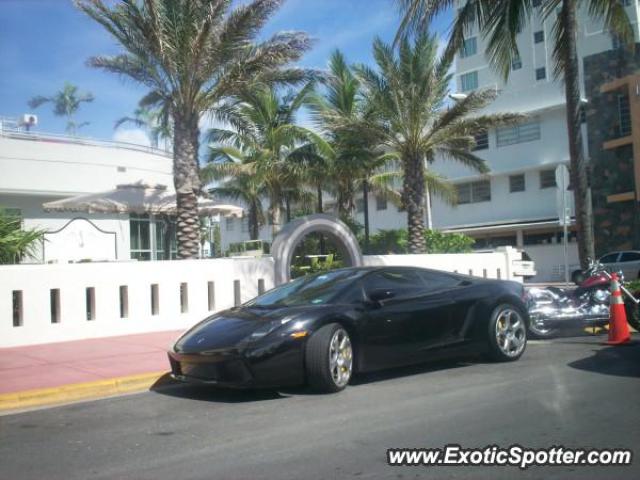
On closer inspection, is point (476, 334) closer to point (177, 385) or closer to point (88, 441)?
point (177, 385)

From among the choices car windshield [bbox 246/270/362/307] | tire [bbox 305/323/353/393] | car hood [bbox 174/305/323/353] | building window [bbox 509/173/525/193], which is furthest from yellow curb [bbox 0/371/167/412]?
building window [bbox 509/173/525/193]

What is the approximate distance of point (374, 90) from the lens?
18.1 metres

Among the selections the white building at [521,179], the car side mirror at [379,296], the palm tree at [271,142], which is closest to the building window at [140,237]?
the palm tree at [271,142]

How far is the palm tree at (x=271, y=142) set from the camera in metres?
21.5

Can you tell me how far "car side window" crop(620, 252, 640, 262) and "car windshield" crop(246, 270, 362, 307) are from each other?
779 inches

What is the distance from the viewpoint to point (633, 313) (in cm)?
1083

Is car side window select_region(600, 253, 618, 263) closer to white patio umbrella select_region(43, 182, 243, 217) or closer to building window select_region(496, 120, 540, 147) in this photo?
building window select_region(496, 120, 540, 147)

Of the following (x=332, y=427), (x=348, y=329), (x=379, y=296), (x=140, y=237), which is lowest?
(x=332, y=427)

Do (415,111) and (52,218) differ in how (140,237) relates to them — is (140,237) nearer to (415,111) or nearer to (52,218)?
(52,218)

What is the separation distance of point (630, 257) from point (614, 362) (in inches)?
714

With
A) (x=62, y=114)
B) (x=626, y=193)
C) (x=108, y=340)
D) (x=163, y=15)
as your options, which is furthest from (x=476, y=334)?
(x=62, y=114)

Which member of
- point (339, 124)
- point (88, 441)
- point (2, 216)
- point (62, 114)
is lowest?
point (88, 441)

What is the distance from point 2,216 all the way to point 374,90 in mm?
9823

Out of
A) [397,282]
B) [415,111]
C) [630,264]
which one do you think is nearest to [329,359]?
[397,282]
